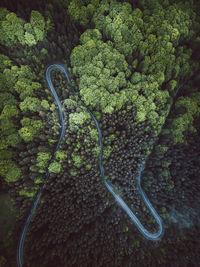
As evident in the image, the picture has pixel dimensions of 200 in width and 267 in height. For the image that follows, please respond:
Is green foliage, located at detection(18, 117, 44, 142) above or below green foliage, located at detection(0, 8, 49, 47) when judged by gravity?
below

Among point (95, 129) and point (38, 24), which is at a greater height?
point (38, 24)

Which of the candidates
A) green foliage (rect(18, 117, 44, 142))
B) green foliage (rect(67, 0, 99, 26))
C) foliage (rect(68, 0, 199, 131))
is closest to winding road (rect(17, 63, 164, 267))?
green foliage (rect(18, 117, 44, 142))

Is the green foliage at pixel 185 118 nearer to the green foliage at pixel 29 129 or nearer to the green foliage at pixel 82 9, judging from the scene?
the green foliage at pixel 82 9

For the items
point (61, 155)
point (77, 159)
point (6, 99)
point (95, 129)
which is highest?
point (6, 99)

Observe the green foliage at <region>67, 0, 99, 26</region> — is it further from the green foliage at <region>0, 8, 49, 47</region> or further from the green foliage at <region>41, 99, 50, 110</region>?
the green foliage at <region>41, 99, 50, 110</region>

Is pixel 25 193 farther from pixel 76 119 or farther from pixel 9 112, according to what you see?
pixel 76 119

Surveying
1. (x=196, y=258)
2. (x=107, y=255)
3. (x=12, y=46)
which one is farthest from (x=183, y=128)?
(x=12, y=46)

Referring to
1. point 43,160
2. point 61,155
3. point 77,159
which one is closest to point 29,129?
point 43,160

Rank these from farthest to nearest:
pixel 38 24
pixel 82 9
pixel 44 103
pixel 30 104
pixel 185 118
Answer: pixel 185 118 < pixel 82 9 < pixel 44 103 < pixel 38 24 < pixel 30 104

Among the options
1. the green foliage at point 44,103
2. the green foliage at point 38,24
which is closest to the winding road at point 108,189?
the green foliage at point 44,103
